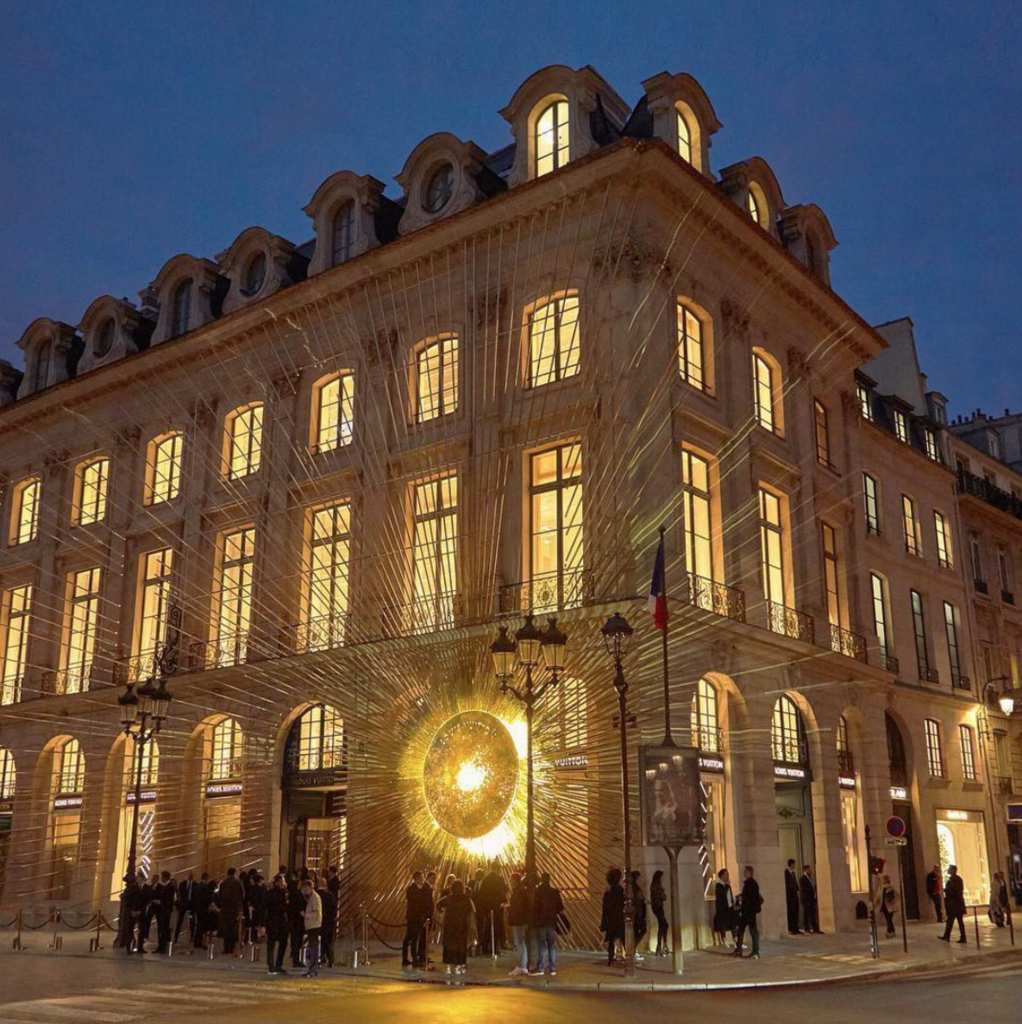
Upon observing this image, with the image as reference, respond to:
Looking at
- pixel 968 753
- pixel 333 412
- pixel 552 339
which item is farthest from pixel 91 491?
pixel 968 753

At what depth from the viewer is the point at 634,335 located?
73.0ft

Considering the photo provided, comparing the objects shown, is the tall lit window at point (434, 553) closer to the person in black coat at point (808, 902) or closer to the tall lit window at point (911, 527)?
the person in black coat at point (808, 902)

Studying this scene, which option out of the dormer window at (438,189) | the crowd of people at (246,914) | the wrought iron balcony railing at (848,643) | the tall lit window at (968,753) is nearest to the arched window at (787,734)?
the wrought iron balcony railing at (848,643)

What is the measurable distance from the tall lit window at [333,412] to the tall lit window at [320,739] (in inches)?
227

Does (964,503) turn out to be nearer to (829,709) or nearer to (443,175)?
(829,709)

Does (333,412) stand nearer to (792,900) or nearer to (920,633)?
(792,900)

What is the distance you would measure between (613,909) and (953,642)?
22565 millimetres

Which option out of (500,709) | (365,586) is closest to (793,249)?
(365,586)

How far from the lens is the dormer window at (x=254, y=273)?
95.9ft

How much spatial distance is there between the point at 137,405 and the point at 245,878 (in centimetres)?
1468

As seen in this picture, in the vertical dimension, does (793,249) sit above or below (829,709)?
above

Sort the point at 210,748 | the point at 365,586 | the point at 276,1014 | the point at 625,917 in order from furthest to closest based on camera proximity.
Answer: the point at 210,748 → the point at 365,586 → the point at 625,917 → the point at 276,1014

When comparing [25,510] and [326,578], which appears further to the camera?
[25,510]

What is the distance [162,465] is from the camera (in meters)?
30.6
